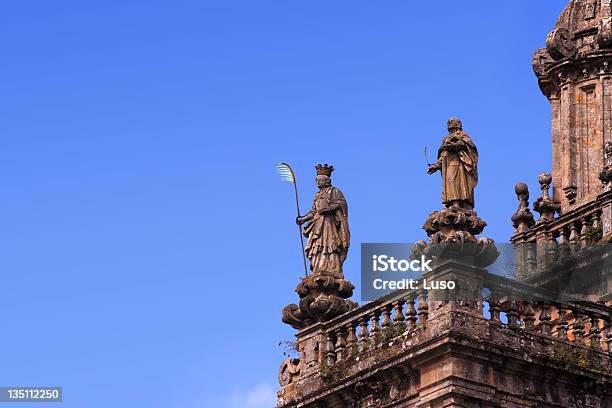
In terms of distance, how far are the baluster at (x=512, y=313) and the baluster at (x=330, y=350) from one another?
3197 mm

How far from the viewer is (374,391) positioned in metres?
32.0

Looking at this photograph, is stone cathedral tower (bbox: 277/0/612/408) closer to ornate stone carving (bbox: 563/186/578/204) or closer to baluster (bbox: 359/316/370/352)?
baluster (bbox: 359/316/370/352)

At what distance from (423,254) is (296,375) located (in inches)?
144

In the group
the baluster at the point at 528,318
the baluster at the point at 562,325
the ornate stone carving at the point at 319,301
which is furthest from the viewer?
the ornate stone carving at the point at 319,301

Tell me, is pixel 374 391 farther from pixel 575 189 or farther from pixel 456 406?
pixel 575 189

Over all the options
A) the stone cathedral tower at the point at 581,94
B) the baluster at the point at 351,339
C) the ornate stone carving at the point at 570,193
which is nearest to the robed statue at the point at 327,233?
the baluster at the point at 351,339

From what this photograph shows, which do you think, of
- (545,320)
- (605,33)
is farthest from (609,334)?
(605,33)

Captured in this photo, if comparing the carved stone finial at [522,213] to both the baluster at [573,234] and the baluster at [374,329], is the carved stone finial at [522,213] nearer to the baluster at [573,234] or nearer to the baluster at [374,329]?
the baluster at [573,234]

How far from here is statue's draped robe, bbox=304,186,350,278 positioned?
3472cm

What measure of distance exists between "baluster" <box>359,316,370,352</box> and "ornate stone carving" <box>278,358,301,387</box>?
1.49m

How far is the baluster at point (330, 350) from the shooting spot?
33.5 m

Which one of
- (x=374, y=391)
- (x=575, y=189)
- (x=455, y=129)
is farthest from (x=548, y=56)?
(x=374, y=391)

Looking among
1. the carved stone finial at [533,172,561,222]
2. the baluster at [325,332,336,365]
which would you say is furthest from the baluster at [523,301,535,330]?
the carved stone finial at [533,172,561,222]

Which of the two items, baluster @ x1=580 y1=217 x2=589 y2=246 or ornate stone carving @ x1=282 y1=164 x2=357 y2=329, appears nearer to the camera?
ornate stone carving @ x1=282 y1=164 x2=357 y2=329
